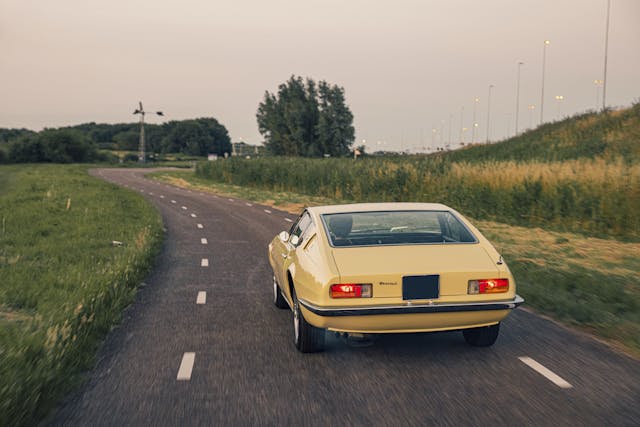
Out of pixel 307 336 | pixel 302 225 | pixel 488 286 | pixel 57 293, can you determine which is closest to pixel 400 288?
pixel 488 286

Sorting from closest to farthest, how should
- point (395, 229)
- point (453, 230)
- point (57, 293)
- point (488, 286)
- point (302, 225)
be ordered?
point (488, 286)
point (453, 230)
point (395, 229)
point (302, 225)
point (57, 293)

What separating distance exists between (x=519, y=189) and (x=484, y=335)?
47.1 ft

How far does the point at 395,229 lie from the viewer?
7809mm

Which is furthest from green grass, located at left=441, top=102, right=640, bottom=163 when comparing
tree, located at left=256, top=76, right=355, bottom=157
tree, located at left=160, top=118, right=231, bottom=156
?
tree, located at left=160, top=118, right=231, bottom=156

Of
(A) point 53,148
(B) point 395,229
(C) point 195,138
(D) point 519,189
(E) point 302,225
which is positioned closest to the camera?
(B) point 395,229

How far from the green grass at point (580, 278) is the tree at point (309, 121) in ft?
269

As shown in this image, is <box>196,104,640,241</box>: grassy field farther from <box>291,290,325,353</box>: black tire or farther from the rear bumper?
<box>291,290,325,353</box>: black tire

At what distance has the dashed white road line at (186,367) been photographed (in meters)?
5.94

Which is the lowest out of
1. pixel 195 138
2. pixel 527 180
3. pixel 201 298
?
pixel 201 298

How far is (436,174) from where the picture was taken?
2569 cm

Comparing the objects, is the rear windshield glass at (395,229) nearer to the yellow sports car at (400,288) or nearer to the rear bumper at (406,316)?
the yellow sports car at (400,288)

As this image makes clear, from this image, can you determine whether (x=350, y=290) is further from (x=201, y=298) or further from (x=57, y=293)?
(x=57, y=293)

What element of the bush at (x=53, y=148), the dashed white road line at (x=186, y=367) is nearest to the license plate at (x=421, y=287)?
the dashed white road line at (x=186, y=367)

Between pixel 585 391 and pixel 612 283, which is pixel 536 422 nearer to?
pixel 585 391
